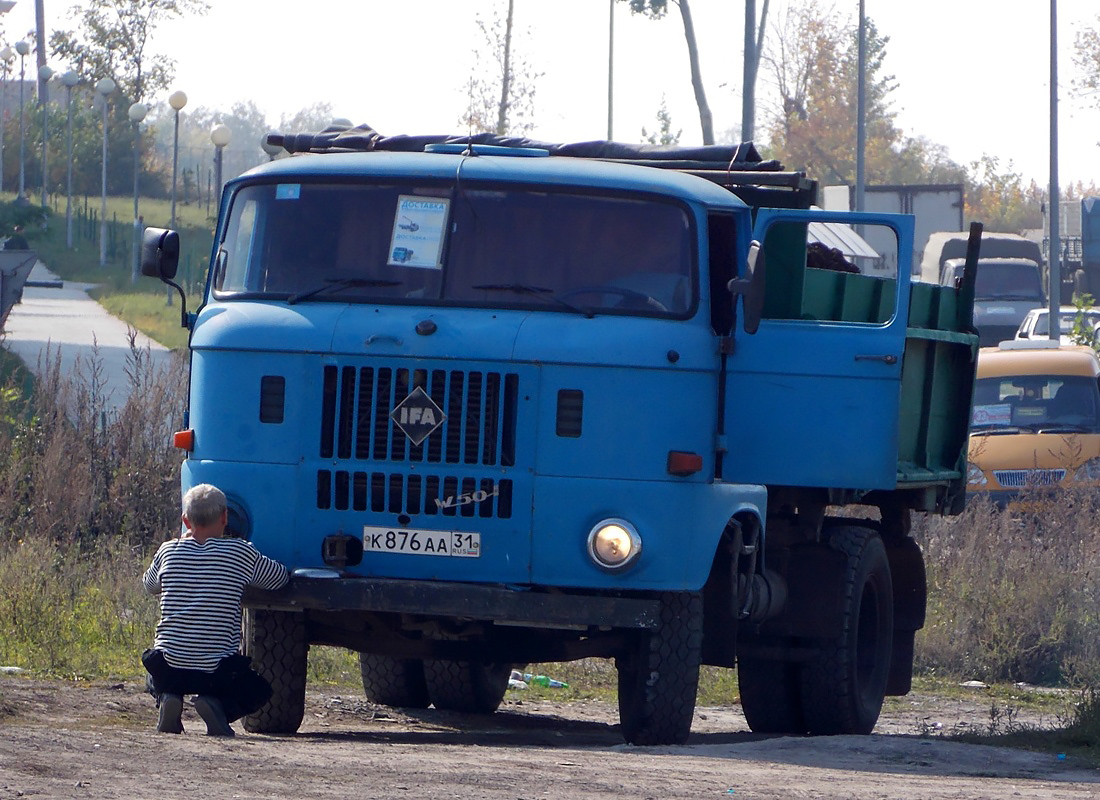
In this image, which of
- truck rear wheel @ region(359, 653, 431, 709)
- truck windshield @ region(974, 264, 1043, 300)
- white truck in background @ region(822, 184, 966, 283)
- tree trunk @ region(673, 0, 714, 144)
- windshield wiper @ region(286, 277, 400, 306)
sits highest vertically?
tree trunk @ region(673, 0, 714, 144)

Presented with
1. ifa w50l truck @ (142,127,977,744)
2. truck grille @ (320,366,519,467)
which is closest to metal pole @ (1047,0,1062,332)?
ifa w50l truck @ (142,127,977,744)

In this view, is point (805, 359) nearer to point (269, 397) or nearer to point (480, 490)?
point (480, 490)

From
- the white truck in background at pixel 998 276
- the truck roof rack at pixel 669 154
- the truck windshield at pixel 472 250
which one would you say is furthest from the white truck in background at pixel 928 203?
the truck windshield at pixel 472 250

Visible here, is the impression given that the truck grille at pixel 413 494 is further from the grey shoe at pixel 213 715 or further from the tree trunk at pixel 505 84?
the tree trunk at pixel 505 84

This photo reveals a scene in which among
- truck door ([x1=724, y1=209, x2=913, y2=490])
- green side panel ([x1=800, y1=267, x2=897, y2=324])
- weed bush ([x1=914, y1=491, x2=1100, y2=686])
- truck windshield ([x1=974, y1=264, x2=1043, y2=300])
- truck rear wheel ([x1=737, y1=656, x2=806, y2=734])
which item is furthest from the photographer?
truck windshield ([x1=974, y1=264, x2=1043, y2=300])

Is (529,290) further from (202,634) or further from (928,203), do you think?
(928,203)

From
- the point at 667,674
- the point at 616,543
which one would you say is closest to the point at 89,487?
the point at 667,674

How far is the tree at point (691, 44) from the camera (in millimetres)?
38719

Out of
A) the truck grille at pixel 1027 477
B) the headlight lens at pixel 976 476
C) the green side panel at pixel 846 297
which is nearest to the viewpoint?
the green side panel at pixel 846 297

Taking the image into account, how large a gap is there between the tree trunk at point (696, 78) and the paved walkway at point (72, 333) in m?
14.0

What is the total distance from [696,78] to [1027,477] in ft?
83.4

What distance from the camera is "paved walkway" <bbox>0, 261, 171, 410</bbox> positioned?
24562 mm

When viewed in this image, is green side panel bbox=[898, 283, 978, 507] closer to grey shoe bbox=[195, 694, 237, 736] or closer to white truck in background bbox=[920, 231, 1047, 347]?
grey shoe bbox=[195, 694, 237, 736]

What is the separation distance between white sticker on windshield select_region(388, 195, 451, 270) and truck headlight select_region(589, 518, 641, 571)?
1350mm
